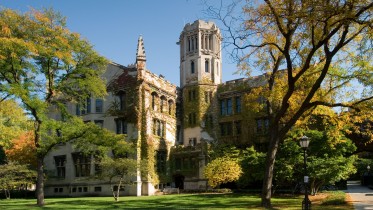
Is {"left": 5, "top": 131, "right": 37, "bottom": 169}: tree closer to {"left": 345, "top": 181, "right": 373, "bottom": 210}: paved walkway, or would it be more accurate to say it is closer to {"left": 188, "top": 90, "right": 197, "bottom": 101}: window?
{"left": 188, "top": 90, "right": 197, "bottom": 101}: window

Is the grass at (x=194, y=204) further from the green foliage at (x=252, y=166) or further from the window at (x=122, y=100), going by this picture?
the window at (x=122, y=100)

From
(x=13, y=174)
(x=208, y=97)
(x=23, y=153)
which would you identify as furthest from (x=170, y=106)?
(x=13, y=174)

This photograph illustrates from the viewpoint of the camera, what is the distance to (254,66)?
950 inches

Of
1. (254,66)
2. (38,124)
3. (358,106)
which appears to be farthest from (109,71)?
(358,106)

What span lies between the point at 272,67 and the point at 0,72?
56.7ft

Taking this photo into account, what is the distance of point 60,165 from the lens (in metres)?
44.0

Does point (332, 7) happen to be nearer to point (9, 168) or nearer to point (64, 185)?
point (9, 168)

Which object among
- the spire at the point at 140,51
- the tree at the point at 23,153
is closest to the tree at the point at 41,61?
the spire at the point at 140,51

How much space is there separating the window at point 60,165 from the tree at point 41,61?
1681 cm

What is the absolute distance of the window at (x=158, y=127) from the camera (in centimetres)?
4078

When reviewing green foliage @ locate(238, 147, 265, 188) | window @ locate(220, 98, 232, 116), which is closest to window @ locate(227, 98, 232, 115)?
window @ locate(220, 98, 232, 116)

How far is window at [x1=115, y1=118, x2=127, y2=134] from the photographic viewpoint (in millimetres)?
40188

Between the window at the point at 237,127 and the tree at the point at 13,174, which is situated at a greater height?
the window at the point at 237,127

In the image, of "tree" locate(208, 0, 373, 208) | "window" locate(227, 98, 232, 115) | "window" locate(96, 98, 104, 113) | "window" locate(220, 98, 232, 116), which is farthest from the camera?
"window" locate(220, 98, 232, 116)
